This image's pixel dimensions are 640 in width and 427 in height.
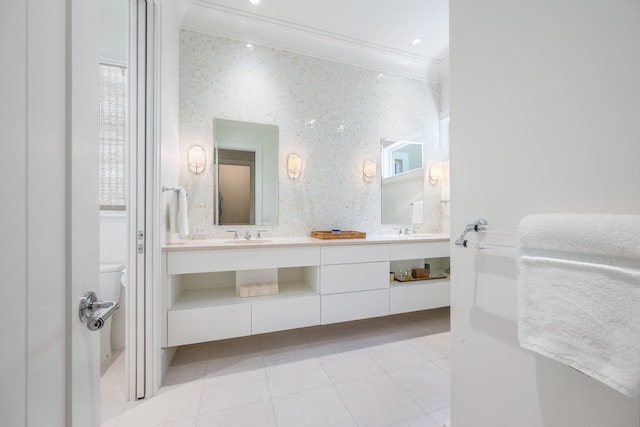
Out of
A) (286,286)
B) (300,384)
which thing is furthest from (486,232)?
(286,286)

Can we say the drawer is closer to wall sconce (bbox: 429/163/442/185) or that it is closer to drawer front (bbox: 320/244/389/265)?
drawer front (bbox: 320/244/389/265)

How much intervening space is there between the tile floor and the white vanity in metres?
0.26

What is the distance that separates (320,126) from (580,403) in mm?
2620

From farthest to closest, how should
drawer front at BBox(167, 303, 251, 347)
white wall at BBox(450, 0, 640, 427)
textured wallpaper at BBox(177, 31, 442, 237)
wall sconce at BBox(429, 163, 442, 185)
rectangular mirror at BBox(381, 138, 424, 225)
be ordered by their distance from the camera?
wall sconce at BBox(429, 163, 442, 185)
rectangular mirror at BBox(381, 138, 424, 225)
textured wallpaper at BBox(177, 31, 442, 237)
drawer front at BBox(167, 303, 251, 347)
white wall at BBox(450, 0, 640, 427)

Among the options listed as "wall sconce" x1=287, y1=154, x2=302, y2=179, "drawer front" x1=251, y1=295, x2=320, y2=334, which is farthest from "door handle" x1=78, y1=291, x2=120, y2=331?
"wall sconce" x1=287, y1=154, x2=302, y2=179

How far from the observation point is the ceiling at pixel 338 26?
2168mm

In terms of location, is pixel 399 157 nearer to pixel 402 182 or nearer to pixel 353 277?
pixel 402 182

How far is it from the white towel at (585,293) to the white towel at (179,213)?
1974 millimetres

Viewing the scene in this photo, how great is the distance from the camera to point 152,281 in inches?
59.6

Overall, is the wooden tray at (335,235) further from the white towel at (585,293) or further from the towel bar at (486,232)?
the white towel at (585,293)

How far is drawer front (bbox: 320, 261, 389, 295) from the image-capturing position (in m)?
2.10

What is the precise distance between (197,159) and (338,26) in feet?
6.20

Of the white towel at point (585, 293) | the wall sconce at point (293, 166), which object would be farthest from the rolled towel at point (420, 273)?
the white towel at point (585, 293)

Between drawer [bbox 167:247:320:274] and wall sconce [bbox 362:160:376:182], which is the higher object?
wall sconce [bbox 362:160:376:182]
